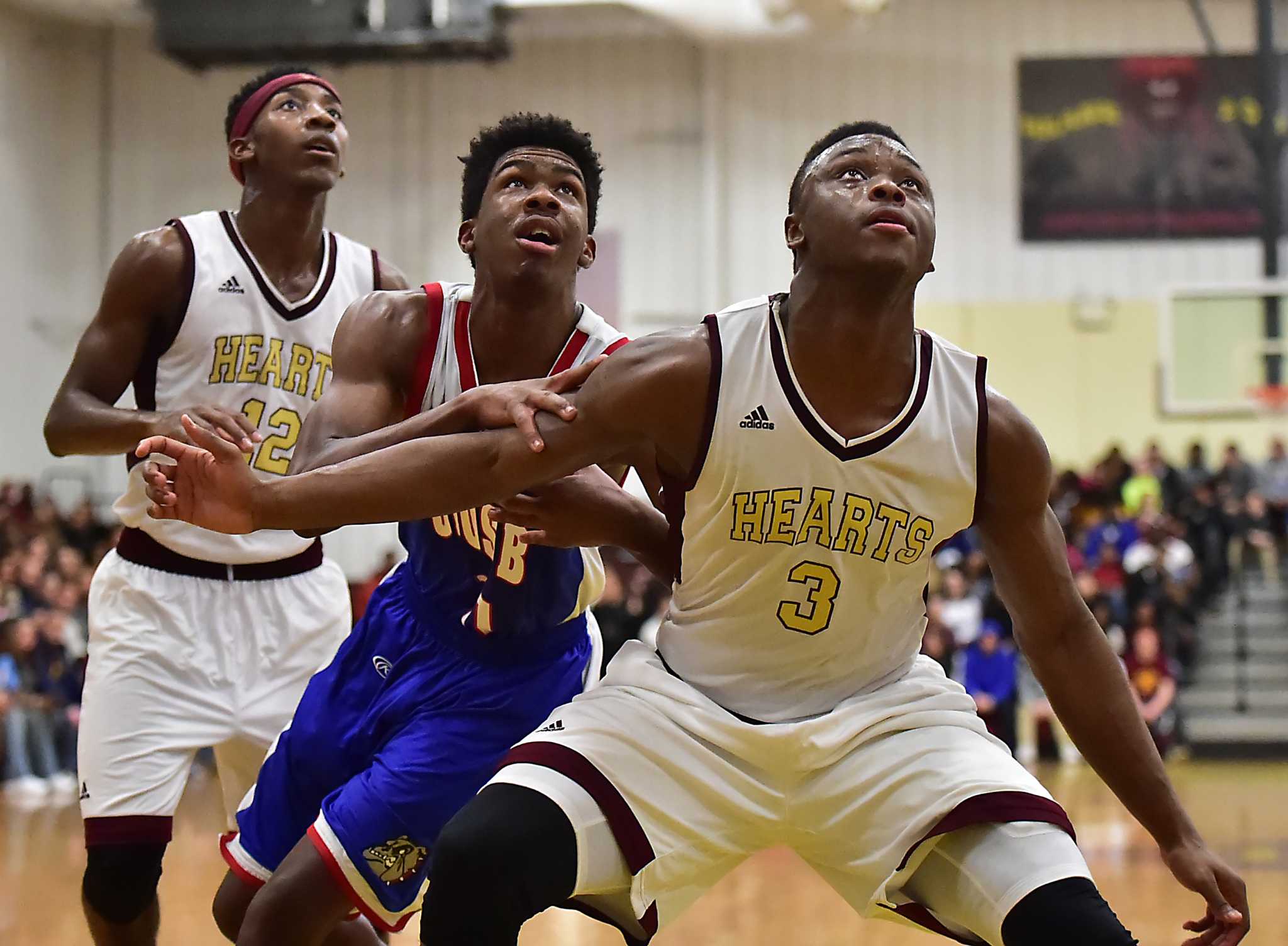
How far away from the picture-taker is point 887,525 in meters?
3.42

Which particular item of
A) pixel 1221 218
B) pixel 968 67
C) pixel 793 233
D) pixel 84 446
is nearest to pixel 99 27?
pixel 968 67

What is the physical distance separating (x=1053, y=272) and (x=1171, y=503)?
4.22 metres

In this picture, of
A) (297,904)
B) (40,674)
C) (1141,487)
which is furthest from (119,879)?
(1141,487)

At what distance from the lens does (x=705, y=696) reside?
3486 millimetres

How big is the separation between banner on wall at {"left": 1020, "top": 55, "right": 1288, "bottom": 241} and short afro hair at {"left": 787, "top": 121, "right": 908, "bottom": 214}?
17.6 m

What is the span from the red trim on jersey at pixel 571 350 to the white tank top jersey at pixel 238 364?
0.92m

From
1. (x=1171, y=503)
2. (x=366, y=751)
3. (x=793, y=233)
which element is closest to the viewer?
(x=793, y=233)

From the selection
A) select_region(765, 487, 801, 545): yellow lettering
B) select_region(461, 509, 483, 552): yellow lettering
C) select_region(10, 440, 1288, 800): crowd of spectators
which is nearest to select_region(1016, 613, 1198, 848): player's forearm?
select_region(765, 487, 801, 545): yellow lettering

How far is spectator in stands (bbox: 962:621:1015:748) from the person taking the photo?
13.6 meters

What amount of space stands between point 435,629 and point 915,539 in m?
1.32

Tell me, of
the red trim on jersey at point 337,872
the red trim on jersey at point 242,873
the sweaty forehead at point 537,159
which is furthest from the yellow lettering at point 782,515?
the red trim on jersey at point 242,873

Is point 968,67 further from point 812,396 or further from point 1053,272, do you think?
point 812,396

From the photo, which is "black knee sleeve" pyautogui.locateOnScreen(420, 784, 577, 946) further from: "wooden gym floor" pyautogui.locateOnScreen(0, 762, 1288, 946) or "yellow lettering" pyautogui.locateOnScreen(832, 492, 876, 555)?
"wooden gym floor" pyautogui.locateOnScreen(0, 762, 1288, 946)

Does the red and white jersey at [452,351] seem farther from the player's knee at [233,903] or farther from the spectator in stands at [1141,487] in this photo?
the spectator in stands at [1141,487]
